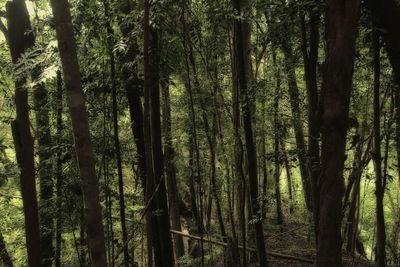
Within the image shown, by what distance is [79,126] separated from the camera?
9.22 ft

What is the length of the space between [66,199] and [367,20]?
4865 millimetres

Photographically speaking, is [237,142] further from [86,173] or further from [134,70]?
[86,173]

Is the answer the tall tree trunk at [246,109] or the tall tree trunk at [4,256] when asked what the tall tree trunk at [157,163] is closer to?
the tall tree trunk at [246,109]

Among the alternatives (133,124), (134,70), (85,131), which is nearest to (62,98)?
(133,124)

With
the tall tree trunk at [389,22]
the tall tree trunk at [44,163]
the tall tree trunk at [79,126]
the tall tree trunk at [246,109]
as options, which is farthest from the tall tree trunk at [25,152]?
the tall tree trunk at [389,22]

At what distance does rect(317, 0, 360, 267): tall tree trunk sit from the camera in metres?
2.36

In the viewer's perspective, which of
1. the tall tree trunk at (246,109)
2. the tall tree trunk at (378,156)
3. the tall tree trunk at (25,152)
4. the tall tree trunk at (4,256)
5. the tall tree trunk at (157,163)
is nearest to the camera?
the tall tree trunk at (378,156)

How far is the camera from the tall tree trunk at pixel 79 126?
2.81 meters

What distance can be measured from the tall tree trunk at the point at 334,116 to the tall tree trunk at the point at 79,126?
1.52 m

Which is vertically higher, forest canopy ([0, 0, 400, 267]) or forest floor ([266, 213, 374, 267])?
forest canopy ([0, 0, 400, 267])

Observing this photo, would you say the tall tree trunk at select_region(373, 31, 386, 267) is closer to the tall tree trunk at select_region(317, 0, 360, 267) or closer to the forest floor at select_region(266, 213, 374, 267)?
the tall tree trunk at select_region(317, 0, 360, 267)

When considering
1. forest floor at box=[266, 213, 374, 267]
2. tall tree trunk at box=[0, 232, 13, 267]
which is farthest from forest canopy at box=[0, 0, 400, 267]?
tall tree trunk at box=[0, 232, 13, 267]

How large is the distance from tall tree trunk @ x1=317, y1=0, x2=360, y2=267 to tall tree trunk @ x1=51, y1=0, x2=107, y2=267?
1517 mm

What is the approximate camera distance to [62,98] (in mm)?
6355
